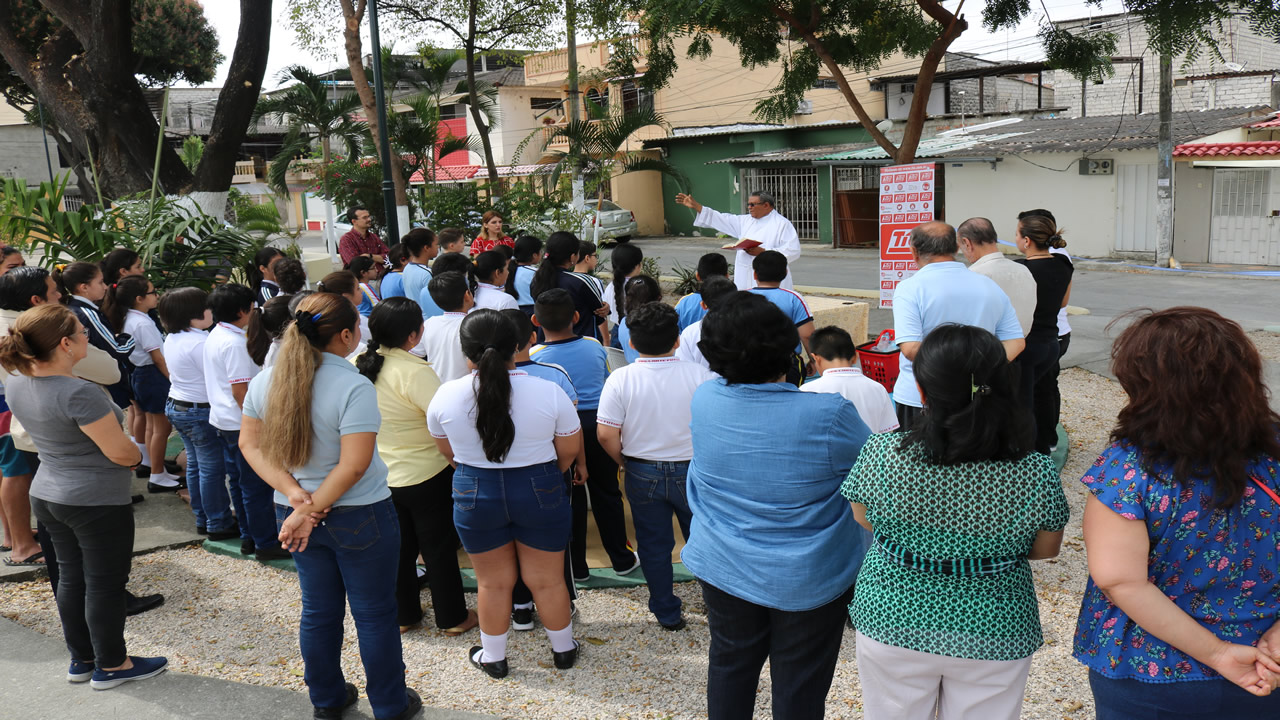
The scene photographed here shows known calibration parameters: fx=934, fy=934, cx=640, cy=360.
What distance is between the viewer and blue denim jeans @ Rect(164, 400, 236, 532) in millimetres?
5031

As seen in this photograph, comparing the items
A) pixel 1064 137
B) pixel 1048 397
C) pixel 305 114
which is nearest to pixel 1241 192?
pixel 1064 137

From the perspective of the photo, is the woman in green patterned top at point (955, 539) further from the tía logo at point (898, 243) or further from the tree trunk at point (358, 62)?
the tree trunk at point (358, 62)

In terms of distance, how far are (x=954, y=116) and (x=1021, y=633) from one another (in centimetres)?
2733

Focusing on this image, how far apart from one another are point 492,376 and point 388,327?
1.90ft

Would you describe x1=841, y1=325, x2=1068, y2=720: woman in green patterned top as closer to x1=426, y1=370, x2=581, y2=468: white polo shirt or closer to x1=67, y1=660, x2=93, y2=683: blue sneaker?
→ x1=426, y1=370, x2=581, y2=468: white polo shirt

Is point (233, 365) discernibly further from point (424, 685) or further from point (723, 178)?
point (723, 178)

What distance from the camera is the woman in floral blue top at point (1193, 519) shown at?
6.33ft

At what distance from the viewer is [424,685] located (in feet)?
12.4

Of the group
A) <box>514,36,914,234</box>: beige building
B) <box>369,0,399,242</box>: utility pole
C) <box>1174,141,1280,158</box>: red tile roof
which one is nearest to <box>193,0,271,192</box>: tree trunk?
<box>369,0,399,242</box>: utility pole

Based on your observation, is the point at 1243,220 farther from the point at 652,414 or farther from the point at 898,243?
the point at 652,414

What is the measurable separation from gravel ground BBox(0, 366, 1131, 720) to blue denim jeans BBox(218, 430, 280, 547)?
182 millimetres

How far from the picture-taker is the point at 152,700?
145 inches

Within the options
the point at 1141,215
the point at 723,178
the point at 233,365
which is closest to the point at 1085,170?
the point at 1141,215

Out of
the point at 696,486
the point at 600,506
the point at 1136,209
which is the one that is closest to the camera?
the point at 696,486
